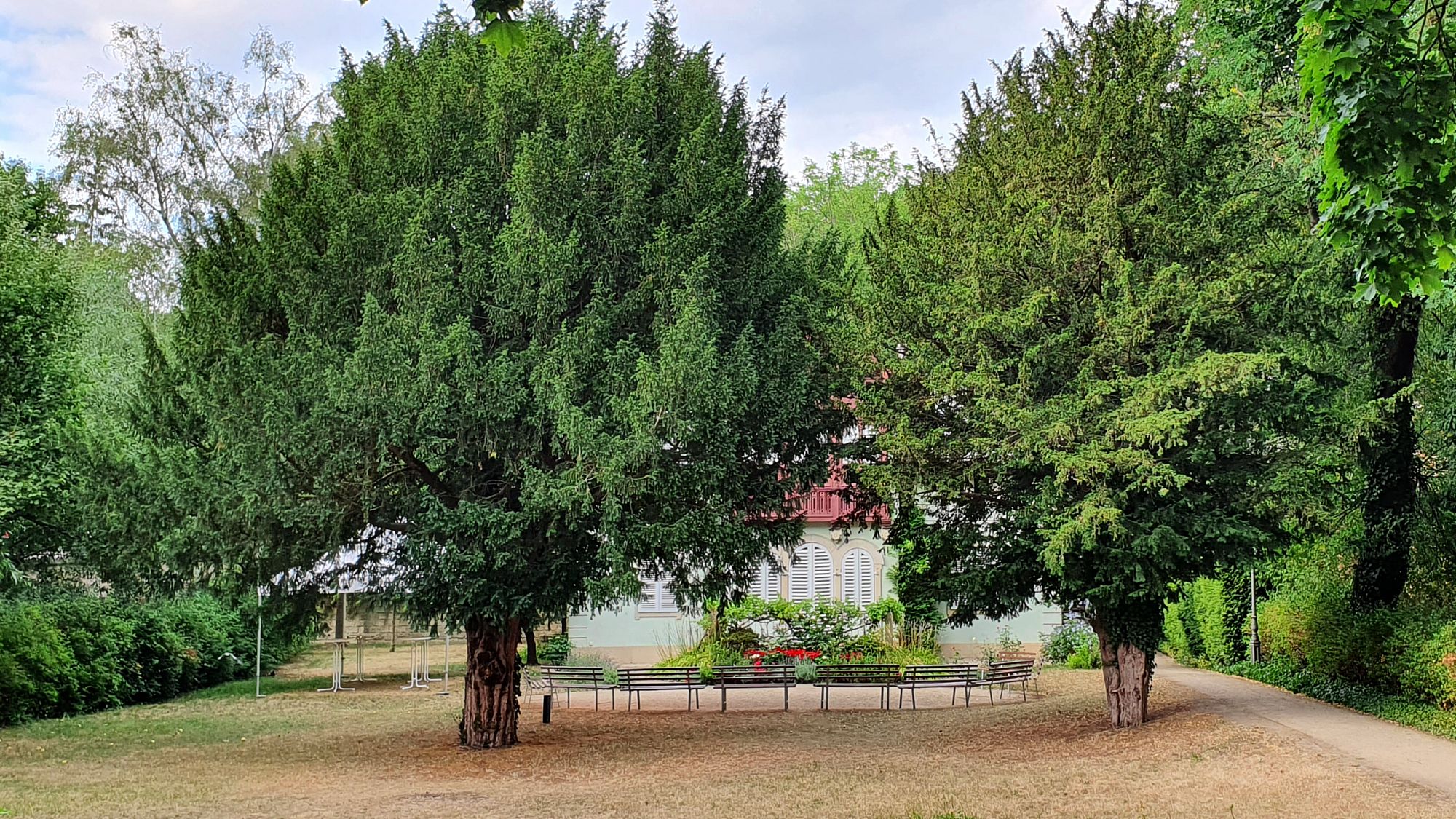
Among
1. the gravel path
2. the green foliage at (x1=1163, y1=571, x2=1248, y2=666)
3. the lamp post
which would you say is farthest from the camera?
the green foliage at (x1=1163, y1=571, x2=1248, y2=666)

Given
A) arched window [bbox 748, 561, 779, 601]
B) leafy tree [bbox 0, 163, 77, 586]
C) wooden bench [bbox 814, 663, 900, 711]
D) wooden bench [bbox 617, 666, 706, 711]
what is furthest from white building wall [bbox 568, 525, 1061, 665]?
leafy tree [bbox 0, 163, 77, 586]

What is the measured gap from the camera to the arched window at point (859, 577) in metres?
28.4

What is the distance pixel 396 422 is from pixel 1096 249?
27.6 ft

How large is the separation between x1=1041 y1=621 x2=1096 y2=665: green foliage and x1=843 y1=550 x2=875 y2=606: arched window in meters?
4.27

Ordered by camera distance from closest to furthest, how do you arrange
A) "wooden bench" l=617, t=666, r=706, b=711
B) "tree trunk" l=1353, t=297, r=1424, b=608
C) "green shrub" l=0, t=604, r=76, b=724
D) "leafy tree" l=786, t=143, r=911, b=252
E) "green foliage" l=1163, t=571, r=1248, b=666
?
"tree trunk" l=1353, t=297, r=1424, b=608, "green shrub" l=0, t=604, r=76, b=724, "wooden bench" l=617, t=666, r=706, b=711, "green foliage" l=1163, t=571, r=1248, b=666, "leafy tree" l=786, t=143, r=911, b=252

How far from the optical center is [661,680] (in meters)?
19.6

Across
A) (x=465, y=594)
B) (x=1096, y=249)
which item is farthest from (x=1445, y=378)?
(x=465, y=594)

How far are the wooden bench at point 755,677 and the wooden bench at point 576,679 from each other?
1.84 meters

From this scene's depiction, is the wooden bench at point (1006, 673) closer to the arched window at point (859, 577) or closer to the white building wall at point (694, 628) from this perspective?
the white building wall at point (694, 628)

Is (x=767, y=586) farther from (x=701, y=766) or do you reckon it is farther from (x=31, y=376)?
(x=31, y=376)

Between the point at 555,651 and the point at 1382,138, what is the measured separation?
22.4 metres

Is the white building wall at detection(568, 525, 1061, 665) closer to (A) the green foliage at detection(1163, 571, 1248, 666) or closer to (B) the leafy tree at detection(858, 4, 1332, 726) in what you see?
(A) the green foliage at detection(1163, 571, 1248, 666)

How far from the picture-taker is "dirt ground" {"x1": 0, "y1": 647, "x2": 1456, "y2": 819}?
408 inches

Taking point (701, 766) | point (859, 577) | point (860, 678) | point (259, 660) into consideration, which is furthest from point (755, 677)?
point (259, 660)
